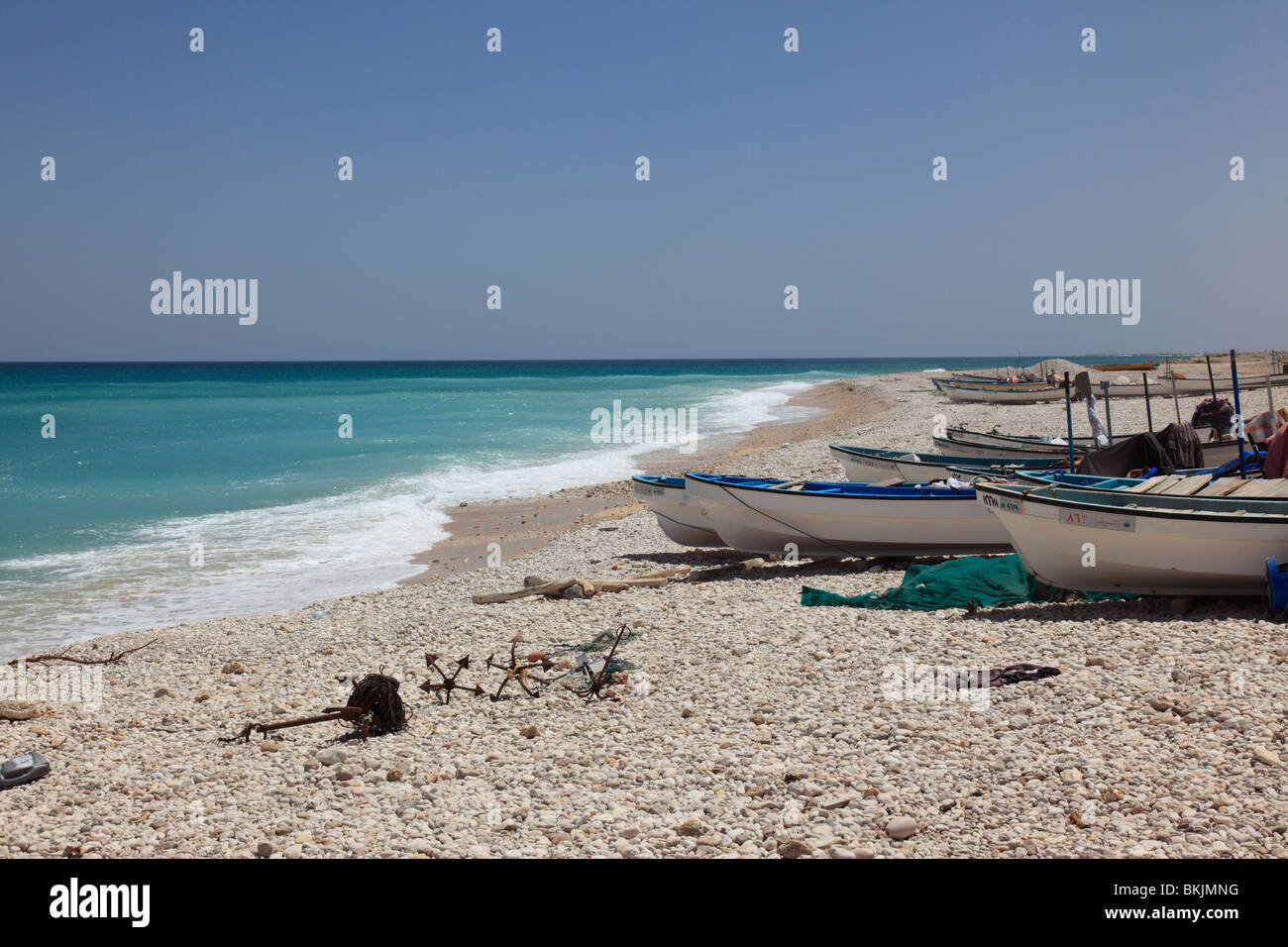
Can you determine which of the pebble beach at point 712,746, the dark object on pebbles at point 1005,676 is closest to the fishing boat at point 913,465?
the pebble beach at point 712,746

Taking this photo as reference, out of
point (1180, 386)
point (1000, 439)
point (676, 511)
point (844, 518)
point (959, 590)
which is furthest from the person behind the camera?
point (1180, 386)

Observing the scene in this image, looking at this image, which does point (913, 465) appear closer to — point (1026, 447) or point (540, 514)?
point (1026, 447)

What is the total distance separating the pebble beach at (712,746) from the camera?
498cm

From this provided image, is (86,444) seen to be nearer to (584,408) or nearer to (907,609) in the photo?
(584,408)

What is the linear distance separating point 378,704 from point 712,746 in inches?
102

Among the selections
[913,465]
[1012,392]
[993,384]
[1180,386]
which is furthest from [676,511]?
[993,384]

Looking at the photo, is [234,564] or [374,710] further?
[234,564]

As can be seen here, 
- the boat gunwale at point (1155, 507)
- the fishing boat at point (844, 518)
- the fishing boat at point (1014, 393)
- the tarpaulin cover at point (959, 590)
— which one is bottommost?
the tarpaulin cover at point (959, 590)

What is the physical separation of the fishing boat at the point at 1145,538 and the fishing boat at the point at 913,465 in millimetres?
4838

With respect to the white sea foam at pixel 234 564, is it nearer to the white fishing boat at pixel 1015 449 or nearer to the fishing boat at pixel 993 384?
the white fishing boat at pixel 1015 449

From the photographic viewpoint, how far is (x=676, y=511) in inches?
534

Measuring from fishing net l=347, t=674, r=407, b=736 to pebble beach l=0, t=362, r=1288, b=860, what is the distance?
169 mm

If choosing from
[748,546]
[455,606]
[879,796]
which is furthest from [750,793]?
[748,546]

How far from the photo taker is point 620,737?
6.53m
